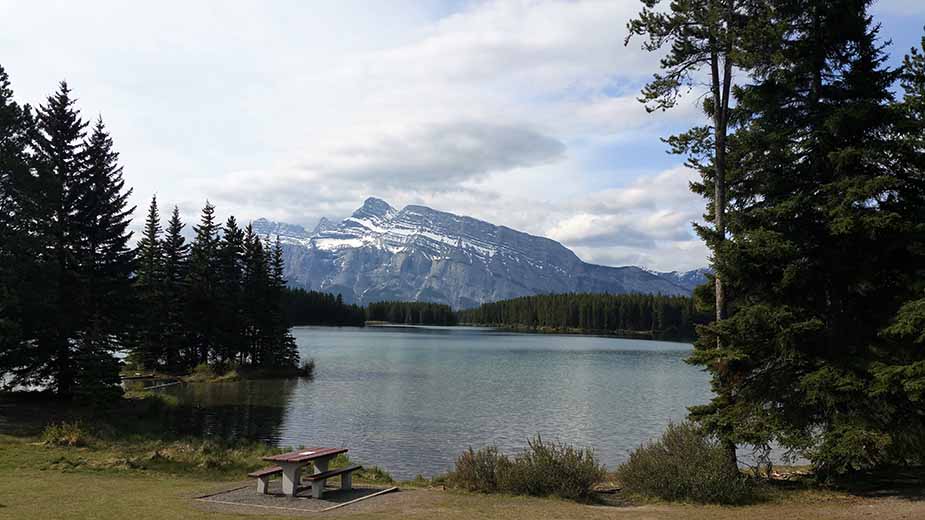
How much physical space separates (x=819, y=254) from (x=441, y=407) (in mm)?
27285

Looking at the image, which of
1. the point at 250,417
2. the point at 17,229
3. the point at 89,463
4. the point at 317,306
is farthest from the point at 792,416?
the point at 317,306

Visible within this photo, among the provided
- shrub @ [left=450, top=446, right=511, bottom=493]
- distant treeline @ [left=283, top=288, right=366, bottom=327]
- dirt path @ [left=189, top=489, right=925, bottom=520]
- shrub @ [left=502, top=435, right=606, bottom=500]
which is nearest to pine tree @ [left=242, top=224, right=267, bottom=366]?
shrub @ [left=450, top=446, right=511, bottom=493]

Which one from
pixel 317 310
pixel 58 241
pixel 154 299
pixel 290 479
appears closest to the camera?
pixel 290 479

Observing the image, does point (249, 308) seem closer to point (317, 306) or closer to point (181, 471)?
point (181, 471)

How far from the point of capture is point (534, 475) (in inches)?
622

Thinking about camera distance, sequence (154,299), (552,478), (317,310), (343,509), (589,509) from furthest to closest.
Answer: (317,310) < (154,299) < (552,478) < (589,509) < (343,509)

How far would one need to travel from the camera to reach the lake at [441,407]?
29.3 metres

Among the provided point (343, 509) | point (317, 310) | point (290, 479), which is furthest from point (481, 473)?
point (317, 310)

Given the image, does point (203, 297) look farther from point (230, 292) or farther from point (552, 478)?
point (552, 478)

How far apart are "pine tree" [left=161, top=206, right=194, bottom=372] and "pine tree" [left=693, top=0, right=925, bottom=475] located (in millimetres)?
48191

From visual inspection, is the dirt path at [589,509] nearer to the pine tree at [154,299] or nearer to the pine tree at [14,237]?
the pine tree at [14,237]

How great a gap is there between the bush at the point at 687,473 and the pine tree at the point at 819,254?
2.48 feet

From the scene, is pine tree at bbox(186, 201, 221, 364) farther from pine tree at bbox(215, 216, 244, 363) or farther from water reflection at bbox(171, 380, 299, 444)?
water reflection at bbox(171, 380, 299, 444)

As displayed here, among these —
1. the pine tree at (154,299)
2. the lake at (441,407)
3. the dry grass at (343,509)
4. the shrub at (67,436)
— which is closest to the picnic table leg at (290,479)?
the dry grass at (343,509)
